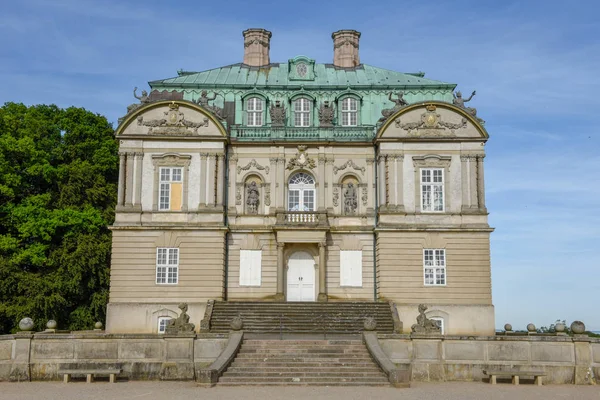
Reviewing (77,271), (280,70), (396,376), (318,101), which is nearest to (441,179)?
(318,101)

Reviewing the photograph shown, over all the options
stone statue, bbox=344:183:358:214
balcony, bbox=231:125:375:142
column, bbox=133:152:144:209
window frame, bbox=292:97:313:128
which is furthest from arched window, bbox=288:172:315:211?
column, bbox=133:152:144:209

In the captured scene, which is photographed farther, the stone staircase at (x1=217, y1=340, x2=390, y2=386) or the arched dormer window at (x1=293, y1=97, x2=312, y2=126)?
the arched dormer window at (x1=293, y1=97, x2=312, y2=126)

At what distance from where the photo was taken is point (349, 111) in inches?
1544

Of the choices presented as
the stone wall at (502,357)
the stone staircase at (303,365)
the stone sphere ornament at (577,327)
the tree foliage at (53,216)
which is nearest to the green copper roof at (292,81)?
the tree foliage at (53,216)

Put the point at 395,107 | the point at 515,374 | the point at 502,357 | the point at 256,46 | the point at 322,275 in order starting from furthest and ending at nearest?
the point at 256,46
the point at 395,107
the point at 322,275
the point at 502,357
the point at 515,374

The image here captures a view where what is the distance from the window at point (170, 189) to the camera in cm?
3619

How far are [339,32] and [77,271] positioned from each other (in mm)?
20758

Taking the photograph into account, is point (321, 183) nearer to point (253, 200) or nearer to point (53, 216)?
point (253, 200)

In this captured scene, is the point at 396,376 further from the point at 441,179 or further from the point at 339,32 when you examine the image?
the point at 339,32

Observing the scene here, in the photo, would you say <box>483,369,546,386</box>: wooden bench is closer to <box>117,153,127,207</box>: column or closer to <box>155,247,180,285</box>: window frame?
<box>155,247,180,285</box>: window frame

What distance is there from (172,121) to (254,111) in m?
4.86

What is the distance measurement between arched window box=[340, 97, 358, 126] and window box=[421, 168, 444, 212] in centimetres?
513

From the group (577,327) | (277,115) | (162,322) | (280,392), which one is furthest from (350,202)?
(280,392)

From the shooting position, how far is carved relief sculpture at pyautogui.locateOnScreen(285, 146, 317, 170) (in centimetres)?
3759
